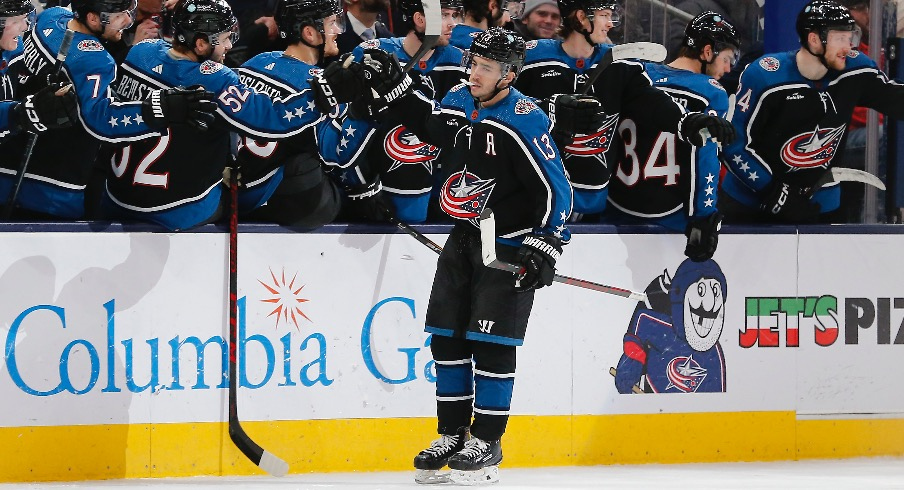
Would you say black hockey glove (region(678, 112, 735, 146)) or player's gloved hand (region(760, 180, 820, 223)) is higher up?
black hockey glove (region(678, 112, 735, 146))

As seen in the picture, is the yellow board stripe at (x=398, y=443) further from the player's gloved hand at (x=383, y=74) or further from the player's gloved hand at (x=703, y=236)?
the player's gloved hand at (x=383, y=74)

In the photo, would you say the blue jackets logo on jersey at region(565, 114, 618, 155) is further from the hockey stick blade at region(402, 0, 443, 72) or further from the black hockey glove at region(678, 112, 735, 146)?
the hockey stick blade at region(402, 0, 443, 72)

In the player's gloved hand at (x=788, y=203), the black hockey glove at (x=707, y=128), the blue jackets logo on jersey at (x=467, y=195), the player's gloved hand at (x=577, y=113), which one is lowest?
the player's gloved hand at (x=788, y=203)

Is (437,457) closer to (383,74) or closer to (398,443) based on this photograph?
(398,443)

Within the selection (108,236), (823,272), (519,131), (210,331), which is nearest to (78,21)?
(108,236)

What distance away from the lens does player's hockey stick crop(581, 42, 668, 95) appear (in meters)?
4.63

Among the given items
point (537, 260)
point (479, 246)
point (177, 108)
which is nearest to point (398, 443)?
point (479, 246)

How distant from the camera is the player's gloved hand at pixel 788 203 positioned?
520cm


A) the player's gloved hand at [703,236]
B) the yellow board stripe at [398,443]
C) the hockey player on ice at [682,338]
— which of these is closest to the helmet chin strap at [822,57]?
the player's gloved hand at [703,236]

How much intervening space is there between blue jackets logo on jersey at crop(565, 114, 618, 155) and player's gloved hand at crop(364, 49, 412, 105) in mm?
859

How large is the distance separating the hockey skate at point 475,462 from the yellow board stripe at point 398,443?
0.41 metres

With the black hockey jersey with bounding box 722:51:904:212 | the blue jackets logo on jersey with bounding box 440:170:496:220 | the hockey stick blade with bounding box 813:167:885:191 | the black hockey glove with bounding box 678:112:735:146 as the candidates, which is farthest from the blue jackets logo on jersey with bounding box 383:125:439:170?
the hockey stick blade with bounding box 813:167:885:191

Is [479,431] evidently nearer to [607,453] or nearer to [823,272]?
[607,453]

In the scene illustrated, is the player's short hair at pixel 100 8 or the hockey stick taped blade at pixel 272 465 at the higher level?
the player's short hair at pixel 100 8
